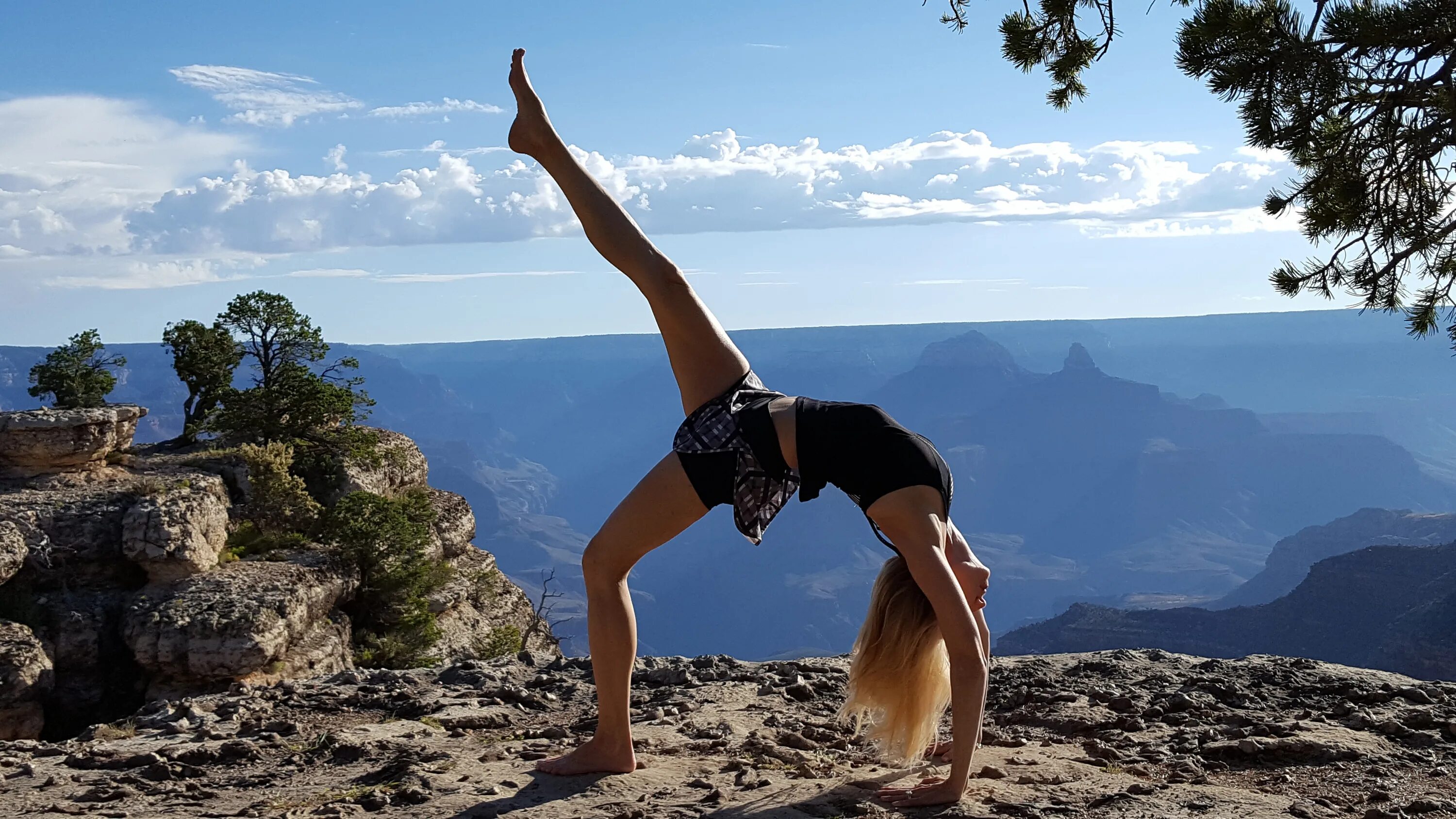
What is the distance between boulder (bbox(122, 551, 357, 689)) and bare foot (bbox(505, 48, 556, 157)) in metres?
11.3

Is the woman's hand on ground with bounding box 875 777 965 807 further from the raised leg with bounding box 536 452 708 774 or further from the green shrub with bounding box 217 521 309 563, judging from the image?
the green shrub with bounding box 217 521 309 563

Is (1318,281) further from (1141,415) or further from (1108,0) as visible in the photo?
(1141,415)

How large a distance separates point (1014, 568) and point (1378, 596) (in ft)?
366

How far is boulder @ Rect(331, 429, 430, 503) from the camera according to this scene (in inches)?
779

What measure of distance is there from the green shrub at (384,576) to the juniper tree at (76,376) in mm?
5175

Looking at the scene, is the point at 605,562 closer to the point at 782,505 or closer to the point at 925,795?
the point at 782,505

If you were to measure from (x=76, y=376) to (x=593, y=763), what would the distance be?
19018 millimetres

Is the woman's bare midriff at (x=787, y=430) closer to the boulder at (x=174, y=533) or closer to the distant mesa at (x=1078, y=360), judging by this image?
the boulder at (x=174, y=533)

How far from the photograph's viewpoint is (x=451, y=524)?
21734mm

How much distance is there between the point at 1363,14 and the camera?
6.43 metres

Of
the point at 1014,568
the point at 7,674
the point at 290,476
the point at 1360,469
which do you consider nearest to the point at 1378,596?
the point at 290,476

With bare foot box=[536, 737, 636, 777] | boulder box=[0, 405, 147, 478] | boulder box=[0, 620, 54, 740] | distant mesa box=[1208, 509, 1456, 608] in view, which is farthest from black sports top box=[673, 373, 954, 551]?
distant mesa box=[1208, 509, 1456, 608]

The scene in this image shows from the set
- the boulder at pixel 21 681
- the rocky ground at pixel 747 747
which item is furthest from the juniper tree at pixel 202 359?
the rocky ground at pixel 747 747

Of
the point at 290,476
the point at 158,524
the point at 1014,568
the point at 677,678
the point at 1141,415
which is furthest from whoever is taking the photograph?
the point at 1141,415
